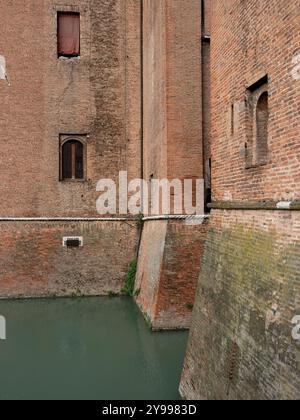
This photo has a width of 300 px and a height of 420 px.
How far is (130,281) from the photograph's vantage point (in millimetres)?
14773

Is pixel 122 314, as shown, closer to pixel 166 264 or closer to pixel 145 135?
pixel 166 264

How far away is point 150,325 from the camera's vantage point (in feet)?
36.1

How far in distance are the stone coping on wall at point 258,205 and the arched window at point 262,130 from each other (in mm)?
585

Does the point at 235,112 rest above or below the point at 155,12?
below

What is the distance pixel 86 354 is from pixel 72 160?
287 inches

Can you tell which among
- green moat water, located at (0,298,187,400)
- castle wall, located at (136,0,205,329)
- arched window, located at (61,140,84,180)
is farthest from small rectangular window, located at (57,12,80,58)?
green moat water, located at (0,298,187,400)

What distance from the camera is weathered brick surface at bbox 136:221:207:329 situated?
10797mm

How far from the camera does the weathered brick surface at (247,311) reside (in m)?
4.63

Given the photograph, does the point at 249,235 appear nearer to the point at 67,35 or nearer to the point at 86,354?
the point at 86,354

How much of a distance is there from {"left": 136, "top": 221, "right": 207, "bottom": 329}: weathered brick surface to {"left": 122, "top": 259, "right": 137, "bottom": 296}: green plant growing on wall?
10.2ft

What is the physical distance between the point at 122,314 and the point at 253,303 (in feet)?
25.4
